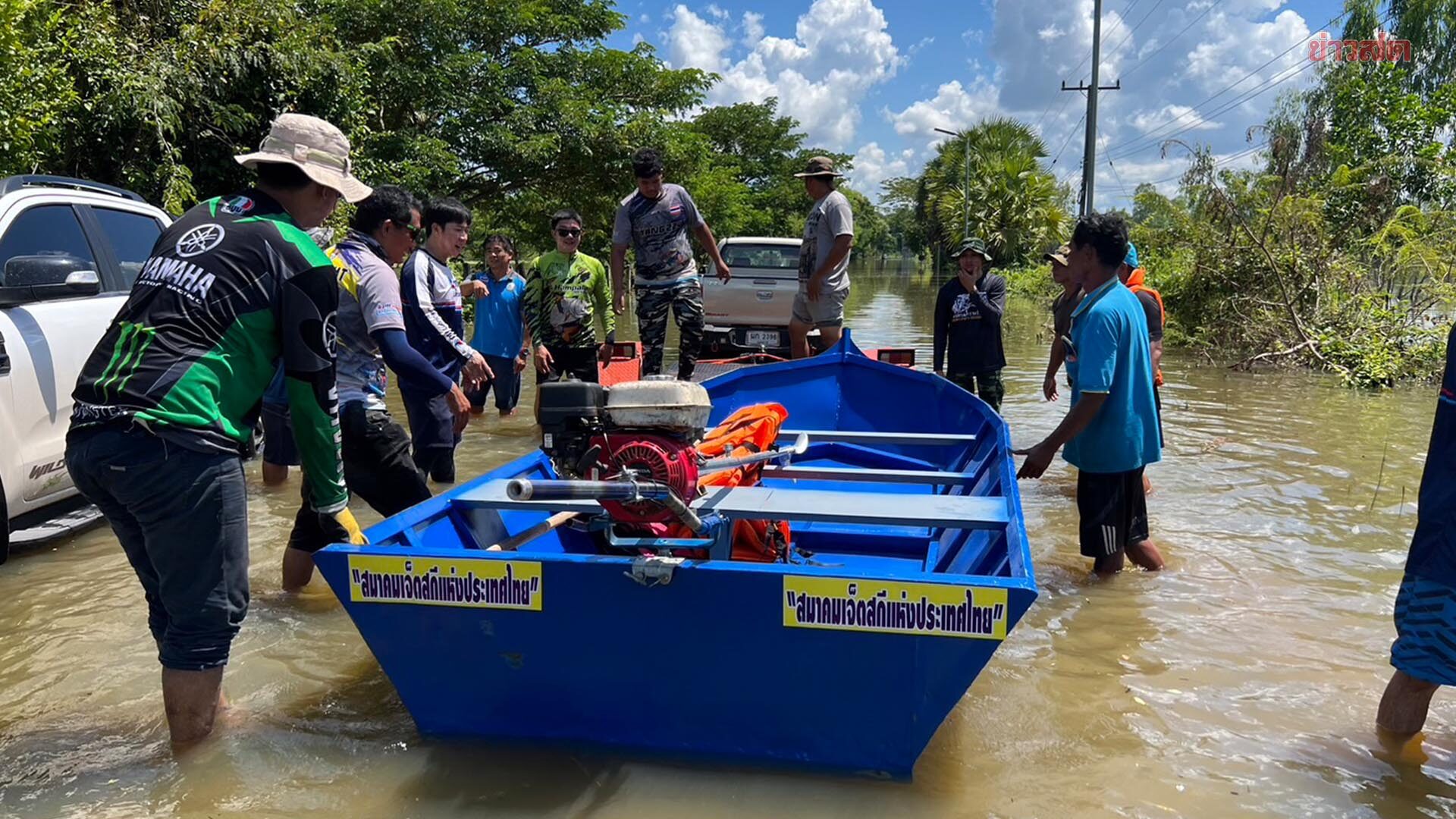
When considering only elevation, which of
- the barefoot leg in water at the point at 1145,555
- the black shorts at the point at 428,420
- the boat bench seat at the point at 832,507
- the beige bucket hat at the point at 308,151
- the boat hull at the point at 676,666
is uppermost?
the beige bucket hat at the point at 308,151

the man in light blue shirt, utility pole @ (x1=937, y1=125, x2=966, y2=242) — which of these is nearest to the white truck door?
the man in light blue shirt

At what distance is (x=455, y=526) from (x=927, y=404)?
3521mm

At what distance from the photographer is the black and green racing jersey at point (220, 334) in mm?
2619

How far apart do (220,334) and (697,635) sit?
1.61 meters

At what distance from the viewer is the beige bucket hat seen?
2.87 m

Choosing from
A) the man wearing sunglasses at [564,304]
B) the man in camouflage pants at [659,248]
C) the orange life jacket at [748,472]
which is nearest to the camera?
the orange life jacket at [748,472]

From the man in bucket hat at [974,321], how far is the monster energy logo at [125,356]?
A: 597 centimetres

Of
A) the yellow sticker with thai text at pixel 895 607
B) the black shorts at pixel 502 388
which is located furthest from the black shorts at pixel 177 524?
the black shorts at pixel 502 388

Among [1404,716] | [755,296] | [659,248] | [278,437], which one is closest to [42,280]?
[278,437]

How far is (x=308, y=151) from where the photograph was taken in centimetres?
291

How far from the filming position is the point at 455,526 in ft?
11.5

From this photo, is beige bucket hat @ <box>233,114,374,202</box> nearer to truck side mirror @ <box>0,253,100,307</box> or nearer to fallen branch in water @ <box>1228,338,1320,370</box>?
truck side mirror @ <box>0,253,100,307</box>

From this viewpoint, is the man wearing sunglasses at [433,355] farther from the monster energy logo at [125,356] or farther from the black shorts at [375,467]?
the monster energy logo at [125,356]

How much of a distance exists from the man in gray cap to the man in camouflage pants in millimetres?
776
